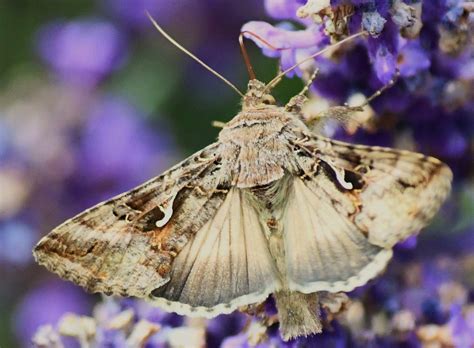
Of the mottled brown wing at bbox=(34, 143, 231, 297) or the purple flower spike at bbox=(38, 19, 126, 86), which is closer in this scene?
the mottled brown wing at bbox=(34, 143, 231, 297)

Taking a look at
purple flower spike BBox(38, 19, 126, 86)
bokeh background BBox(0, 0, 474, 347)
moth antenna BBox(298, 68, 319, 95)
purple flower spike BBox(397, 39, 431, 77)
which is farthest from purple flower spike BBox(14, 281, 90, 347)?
purple flower spike BBox(397, 39, 431, 77)

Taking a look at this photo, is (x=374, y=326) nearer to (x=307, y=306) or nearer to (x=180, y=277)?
(x=307, y=306)

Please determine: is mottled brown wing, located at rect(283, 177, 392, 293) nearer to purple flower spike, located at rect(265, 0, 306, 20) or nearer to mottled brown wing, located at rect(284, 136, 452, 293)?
mottled brown wing, located at rect(284, 136, 452, 293)

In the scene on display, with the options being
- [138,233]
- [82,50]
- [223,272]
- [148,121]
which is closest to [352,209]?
[223,272]

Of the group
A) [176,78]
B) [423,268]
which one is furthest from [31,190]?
[423,268]

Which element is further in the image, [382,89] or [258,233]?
[382,89]

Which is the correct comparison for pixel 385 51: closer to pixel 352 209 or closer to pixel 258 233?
pixel 352 209
